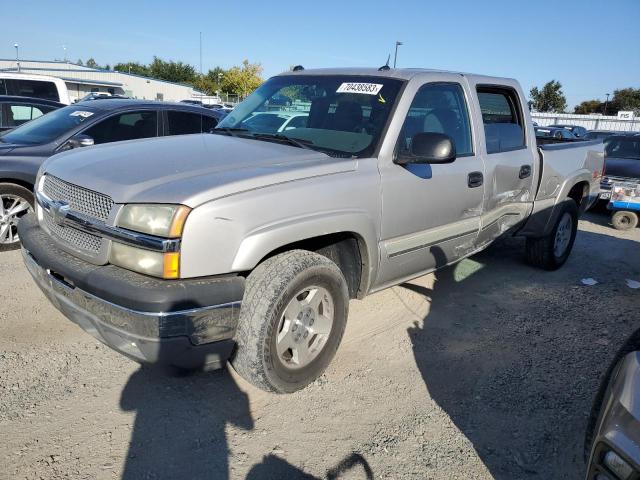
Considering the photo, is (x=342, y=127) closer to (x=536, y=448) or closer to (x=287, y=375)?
(x=287, y=375)

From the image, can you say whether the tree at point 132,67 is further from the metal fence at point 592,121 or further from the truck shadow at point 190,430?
the truck shadow at point 190,430

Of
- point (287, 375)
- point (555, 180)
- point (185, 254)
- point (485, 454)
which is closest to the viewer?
point (185, 254)

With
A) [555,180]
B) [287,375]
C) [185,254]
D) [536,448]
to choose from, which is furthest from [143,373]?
[555,180]

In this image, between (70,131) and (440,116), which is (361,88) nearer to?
(440,116)

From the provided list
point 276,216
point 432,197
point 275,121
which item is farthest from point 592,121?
point 276,216

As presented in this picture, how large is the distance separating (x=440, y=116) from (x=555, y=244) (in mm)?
2647

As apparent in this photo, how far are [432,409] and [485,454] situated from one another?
42cm

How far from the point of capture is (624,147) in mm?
9820

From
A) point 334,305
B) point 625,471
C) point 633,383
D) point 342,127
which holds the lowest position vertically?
point 334,305

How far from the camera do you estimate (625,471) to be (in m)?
1.57

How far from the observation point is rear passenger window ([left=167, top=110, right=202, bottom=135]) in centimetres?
633

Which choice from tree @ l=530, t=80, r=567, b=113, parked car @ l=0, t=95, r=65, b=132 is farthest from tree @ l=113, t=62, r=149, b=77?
parked car @ l=0, t=95, r=65, b=132

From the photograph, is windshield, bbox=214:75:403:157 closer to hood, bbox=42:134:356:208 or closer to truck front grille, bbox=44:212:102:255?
hood, bbox=42:134:356:208

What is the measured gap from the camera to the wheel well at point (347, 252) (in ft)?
10.4
